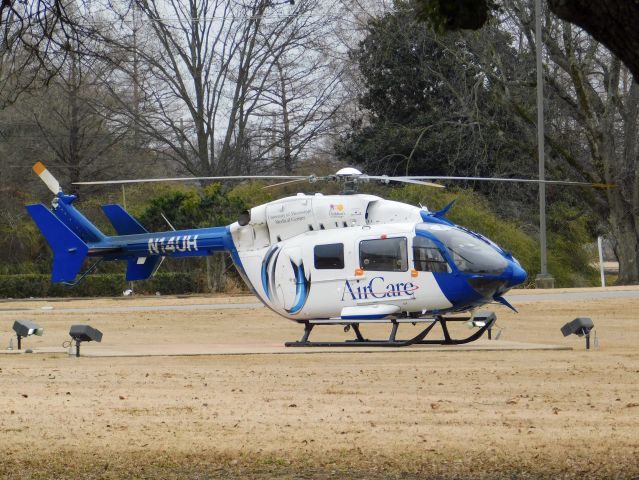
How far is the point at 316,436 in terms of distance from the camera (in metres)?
11.1

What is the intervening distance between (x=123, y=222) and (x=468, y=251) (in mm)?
7850

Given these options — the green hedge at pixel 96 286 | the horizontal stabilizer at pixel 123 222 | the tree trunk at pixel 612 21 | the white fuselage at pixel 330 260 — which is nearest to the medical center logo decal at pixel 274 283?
the white fuselage at pixel 330 260

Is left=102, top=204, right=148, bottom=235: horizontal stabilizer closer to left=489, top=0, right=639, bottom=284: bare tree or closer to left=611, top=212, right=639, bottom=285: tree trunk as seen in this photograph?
left=489, top=0, right=639, bottom=284: bare tree

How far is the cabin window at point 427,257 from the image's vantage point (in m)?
20.4

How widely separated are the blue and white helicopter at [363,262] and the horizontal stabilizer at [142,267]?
1516 mm


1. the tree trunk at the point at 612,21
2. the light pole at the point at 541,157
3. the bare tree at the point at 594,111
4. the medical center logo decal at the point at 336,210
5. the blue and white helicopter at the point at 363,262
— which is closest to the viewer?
the tree trunk at the point at 612,21

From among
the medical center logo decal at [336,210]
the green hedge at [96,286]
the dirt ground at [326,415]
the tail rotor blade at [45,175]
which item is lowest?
the dirt ground at [326,415]

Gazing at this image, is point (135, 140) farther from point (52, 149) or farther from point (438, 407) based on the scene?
point (438, 407)

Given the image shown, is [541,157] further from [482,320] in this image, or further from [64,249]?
[64,249]

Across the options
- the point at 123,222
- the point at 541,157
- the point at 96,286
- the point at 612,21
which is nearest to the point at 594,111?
the point at 541,157

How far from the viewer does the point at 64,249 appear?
24578mm

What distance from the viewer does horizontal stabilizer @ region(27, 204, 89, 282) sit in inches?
962

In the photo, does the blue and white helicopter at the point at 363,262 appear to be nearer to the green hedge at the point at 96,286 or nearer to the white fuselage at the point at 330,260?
the white fuselage at the point at 330,260

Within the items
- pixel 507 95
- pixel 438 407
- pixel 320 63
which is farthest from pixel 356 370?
pixel 320 63
